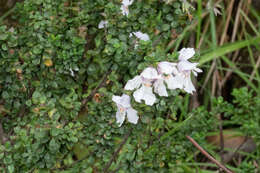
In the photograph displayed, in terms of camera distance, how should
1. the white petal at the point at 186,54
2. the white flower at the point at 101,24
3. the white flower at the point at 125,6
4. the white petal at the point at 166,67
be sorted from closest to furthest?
the white petal at the point at 166,67
the white petal at the point at 186,54
the white flower at the point at 125,6
the white flower at the point at 101,24

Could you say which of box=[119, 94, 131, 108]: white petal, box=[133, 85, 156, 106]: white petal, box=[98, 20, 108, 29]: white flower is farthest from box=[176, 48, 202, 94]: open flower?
box=[98, 20, 108, 29]: white flower

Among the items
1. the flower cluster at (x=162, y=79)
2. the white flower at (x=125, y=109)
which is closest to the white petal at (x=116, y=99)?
the white flower at (x=125, y=109)

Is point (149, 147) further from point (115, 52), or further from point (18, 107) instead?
point (18, 107)

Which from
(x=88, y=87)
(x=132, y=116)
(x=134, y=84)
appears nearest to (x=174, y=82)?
(x=134, y=84)

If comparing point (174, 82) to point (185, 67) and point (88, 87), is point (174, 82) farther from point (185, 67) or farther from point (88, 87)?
point (88, 87)

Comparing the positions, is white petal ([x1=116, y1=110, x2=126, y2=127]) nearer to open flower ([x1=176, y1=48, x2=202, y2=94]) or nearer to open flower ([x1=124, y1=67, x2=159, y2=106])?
open flower ([x1=124, y1=67, x2=159, y2=106])

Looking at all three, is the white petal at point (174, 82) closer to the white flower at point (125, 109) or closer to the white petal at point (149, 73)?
the white petal at point (149, 73)

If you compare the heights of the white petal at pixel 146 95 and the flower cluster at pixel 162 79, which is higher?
the flower cluster at pixel 162 79

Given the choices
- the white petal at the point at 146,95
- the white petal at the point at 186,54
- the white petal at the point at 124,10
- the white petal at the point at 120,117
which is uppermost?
the white petal at the point at 124,10
